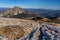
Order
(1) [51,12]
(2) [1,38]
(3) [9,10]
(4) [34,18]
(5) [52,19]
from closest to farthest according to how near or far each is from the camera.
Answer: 1. (2) [1,38]
2. (1) [51,12]
3. (5) [52,19]
4. (4) [34,18]
5. (3) [9,10]

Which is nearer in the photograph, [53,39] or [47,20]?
[53,39]

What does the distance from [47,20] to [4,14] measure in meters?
5.21

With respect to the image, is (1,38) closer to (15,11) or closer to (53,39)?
(53,39)

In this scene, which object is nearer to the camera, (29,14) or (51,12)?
(51,12)

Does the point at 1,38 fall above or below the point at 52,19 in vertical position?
above

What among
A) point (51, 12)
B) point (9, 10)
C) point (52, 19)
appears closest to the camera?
point (51, 12)

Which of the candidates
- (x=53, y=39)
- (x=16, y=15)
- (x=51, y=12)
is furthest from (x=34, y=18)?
(x=53, y=39)

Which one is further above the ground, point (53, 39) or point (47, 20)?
point (53, 39)

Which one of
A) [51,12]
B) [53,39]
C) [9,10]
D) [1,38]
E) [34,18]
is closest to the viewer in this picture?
[1,38]

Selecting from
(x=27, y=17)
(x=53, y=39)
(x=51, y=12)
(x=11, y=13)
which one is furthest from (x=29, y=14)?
(x=53, y=39)

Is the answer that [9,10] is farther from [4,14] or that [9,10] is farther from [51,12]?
[51,12]

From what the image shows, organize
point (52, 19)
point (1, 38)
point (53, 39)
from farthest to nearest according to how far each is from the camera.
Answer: point (52, 19) < point (53, 39) < point (1, 38)

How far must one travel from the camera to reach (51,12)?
17.9 m

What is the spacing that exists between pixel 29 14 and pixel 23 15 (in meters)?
0.63
